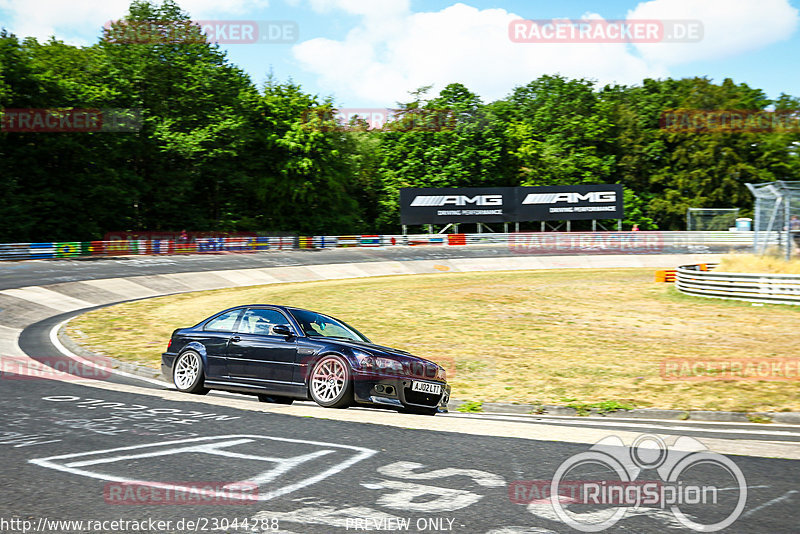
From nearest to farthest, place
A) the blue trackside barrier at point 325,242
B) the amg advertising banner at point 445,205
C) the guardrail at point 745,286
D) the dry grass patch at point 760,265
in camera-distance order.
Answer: the guardrail at point 745,286 → the dry grass patch at point 760,265 → the blue trackside barrier at point 325,242 → the amg advertising banner at point 445,205

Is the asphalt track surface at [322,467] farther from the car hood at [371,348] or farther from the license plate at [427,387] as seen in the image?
the car hood at [371,348]

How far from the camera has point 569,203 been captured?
6050 cm

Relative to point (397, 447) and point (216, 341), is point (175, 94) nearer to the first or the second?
point (216, 341)

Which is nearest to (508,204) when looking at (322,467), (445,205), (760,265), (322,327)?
(445,205)

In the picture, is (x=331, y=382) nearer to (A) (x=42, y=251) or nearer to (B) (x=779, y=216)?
(B) (x=779, y=216)

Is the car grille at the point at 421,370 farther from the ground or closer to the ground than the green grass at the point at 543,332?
farther from the ground

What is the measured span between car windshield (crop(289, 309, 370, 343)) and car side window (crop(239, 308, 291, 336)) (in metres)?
0.23

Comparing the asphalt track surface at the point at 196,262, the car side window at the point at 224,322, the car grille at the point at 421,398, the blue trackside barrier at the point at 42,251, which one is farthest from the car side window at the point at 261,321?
the blue trackside barrier at the point at 42,251

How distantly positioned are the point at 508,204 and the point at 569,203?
531cm

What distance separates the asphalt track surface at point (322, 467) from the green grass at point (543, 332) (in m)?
2.09

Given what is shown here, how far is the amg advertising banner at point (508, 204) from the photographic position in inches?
2318

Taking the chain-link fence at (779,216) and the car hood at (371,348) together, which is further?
→ the chain-link fence at (779,216)

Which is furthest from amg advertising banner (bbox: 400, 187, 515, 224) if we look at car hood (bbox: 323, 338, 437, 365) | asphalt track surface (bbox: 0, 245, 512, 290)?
car hood (bbox: 323, 338, 437, 365)

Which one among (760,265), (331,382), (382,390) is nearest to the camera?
(382,390)
